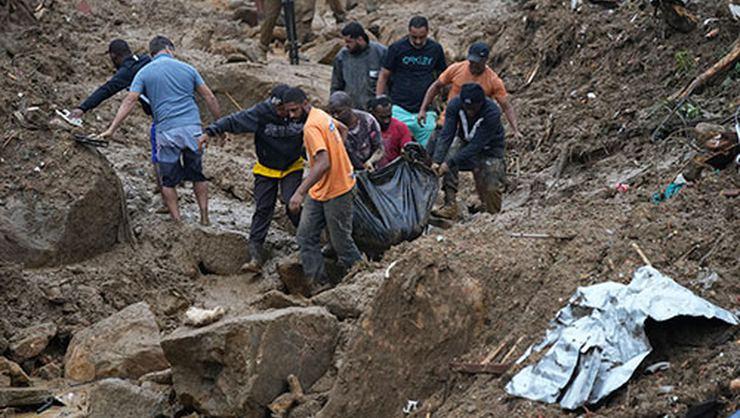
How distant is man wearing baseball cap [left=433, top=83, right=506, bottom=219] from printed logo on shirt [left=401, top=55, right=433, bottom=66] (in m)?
1.26

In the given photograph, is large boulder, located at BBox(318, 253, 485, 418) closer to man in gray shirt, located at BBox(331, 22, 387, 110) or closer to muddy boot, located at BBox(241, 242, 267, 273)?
muddy boot, located at BBox(241, 242, 267, 273)

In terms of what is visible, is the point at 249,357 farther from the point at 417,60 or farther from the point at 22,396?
the point at 417,60

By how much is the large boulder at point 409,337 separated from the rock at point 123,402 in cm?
129

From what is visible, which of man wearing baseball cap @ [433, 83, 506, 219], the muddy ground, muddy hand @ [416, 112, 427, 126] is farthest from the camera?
muddy hand @ [416, 112, 427, 126]

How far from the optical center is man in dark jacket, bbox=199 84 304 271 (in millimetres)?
8594

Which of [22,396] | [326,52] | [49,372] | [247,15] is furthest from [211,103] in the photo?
[247,15]

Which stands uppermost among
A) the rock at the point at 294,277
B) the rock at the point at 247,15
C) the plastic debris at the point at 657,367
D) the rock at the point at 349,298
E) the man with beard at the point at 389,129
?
the plastic debris at the point at 657,367

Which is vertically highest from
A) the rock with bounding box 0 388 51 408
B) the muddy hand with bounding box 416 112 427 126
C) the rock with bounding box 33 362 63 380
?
the muddy hand with bounding box 416 112 427 126

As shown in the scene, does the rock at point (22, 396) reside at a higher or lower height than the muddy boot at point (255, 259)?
higher

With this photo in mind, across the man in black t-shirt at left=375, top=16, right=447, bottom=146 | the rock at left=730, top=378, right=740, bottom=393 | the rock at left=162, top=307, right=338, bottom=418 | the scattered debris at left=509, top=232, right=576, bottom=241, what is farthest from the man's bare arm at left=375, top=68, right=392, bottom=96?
the rock at left=730, top=378, right=740, bottom=393

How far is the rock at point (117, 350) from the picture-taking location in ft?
25.0

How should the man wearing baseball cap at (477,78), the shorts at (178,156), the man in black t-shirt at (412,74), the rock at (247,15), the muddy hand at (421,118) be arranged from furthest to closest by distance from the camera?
the rock at (247,15) < the man in black t-shirt at (412,74) < the muddy hand at (421,118) < the man wearing baseball cap at (477,78) < the shorts at (178,156)

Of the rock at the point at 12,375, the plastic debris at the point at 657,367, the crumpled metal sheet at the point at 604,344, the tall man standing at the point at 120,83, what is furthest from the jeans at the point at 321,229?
the plastic debris at the point at 657,367

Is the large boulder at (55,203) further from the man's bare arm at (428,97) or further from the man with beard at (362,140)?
the man's bare arm at (428,97)
